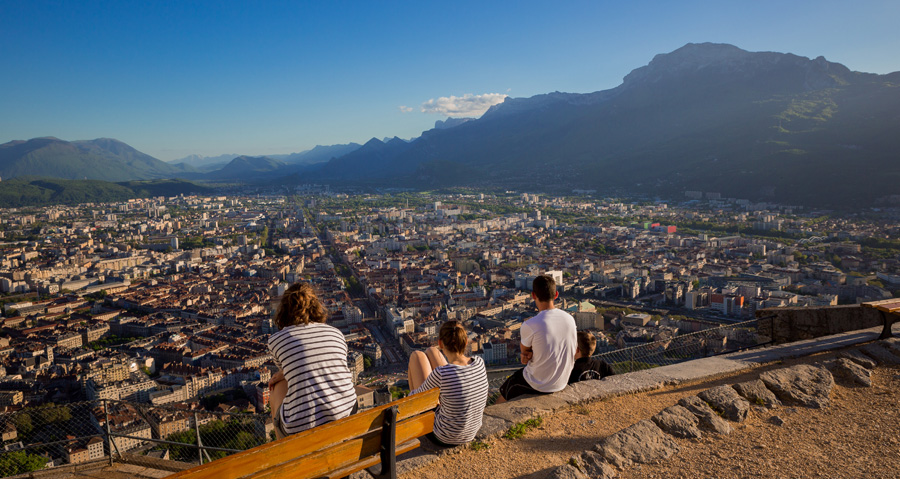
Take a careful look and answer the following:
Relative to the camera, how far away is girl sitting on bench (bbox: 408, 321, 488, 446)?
214cm

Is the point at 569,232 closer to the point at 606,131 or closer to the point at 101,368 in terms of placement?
the point at 101,368

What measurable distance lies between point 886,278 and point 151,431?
23.2m

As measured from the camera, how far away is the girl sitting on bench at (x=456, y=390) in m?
2.14

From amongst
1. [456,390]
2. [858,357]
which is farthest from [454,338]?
[858,357]

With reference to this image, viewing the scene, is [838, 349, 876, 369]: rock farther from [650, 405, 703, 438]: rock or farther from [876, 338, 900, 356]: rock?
[650, 405, 703, 438]: rock

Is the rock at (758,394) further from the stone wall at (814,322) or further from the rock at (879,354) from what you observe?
the stone wall at (814,322)

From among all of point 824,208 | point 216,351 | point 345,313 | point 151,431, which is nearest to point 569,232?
point 824,208

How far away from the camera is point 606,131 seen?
299 feet

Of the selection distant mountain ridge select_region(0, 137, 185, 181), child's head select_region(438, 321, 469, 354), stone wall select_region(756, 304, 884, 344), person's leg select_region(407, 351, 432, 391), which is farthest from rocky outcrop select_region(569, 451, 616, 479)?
distant mountain ridge select_region(0, 137, 185, 181)

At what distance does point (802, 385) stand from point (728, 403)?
647 millimetres

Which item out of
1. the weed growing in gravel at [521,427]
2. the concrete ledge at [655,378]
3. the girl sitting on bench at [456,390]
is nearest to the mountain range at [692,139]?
the concrete ledge at [655,378]

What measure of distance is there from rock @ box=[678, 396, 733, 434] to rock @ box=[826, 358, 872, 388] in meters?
1.19

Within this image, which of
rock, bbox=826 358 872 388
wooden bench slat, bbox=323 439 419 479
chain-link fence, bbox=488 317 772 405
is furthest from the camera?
chain-link fence, bbox=488 317 772 405

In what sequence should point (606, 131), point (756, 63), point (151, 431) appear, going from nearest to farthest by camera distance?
point (151, 431)
point (756, 63)
point (606, 131)
